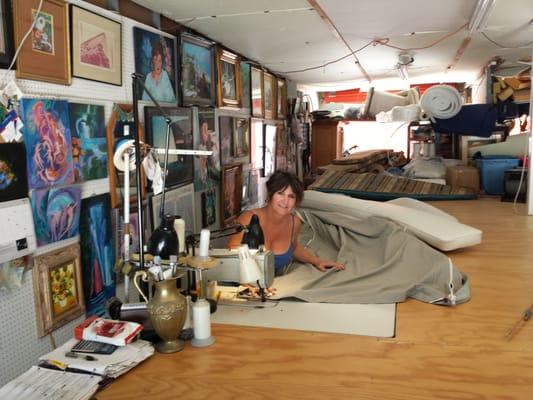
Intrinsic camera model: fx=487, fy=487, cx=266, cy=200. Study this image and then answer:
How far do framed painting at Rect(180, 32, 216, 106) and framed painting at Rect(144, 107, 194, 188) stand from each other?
0.14 m

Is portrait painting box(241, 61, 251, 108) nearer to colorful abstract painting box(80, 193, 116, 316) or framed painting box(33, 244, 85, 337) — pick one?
colorful abstract painting box(80, 193, 116, 316)

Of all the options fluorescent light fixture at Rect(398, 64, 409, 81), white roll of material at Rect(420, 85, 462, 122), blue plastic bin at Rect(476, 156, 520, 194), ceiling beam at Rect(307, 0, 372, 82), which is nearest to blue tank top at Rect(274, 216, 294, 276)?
ceiling beam at Rect(307, 0, 372, 82)

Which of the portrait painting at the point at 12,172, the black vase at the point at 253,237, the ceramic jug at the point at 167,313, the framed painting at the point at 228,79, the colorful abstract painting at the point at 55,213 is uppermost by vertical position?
the framed painting at the point at 228,79

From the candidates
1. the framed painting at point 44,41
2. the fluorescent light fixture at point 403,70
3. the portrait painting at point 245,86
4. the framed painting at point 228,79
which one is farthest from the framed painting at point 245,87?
the framed painting at point 44,41

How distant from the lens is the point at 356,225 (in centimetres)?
287

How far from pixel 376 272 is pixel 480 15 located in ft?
6.55

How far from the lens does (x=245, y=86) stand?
4727 millimetres

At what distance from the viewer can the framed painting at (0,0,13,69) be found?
5.73 ft

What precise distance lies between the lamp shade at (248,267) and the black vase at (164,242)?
0.87ft

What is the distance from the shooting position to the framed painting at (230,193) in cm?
419

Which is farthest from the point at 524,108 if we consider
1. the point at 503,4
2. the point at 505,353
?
the point at 505,353

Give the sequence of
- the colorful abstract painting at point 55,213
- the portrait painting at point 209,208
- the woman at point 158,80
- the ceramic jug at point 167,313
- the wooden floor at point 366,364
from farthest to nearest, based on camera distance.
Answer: the portrait painting at point 209,208
the woman at point 158,80
the colorful abstract painting at point 55,213
the ceramic jug at point 167,313
the wooden floor at point 366,364

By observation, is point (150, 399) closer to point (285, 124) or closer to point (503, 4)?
point (503, 4)

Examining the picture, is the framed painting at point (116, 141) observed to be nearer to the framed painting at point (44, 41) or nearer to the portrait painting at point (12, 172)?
the framed painting at point (44, 41)
